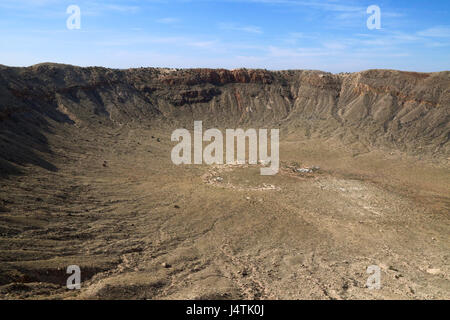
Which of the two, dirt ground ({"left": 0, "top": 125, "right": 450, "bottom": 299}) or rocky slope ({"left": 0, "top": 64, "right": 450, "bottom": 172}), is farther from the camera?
rocky slope ({"left": 0, "top": 64, "right": 450, "bottom": 172})

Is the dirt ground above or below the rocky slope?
below

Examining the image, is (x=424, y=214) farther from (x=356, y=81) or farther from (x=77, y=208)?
(x=356, y=81)

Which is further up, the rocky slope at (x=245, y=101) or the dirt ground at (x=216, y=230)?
the rocky slope at (x=245, y=101)

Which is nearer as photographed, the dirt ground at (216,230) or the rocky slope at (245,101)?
the dirt ground at (216,230)
